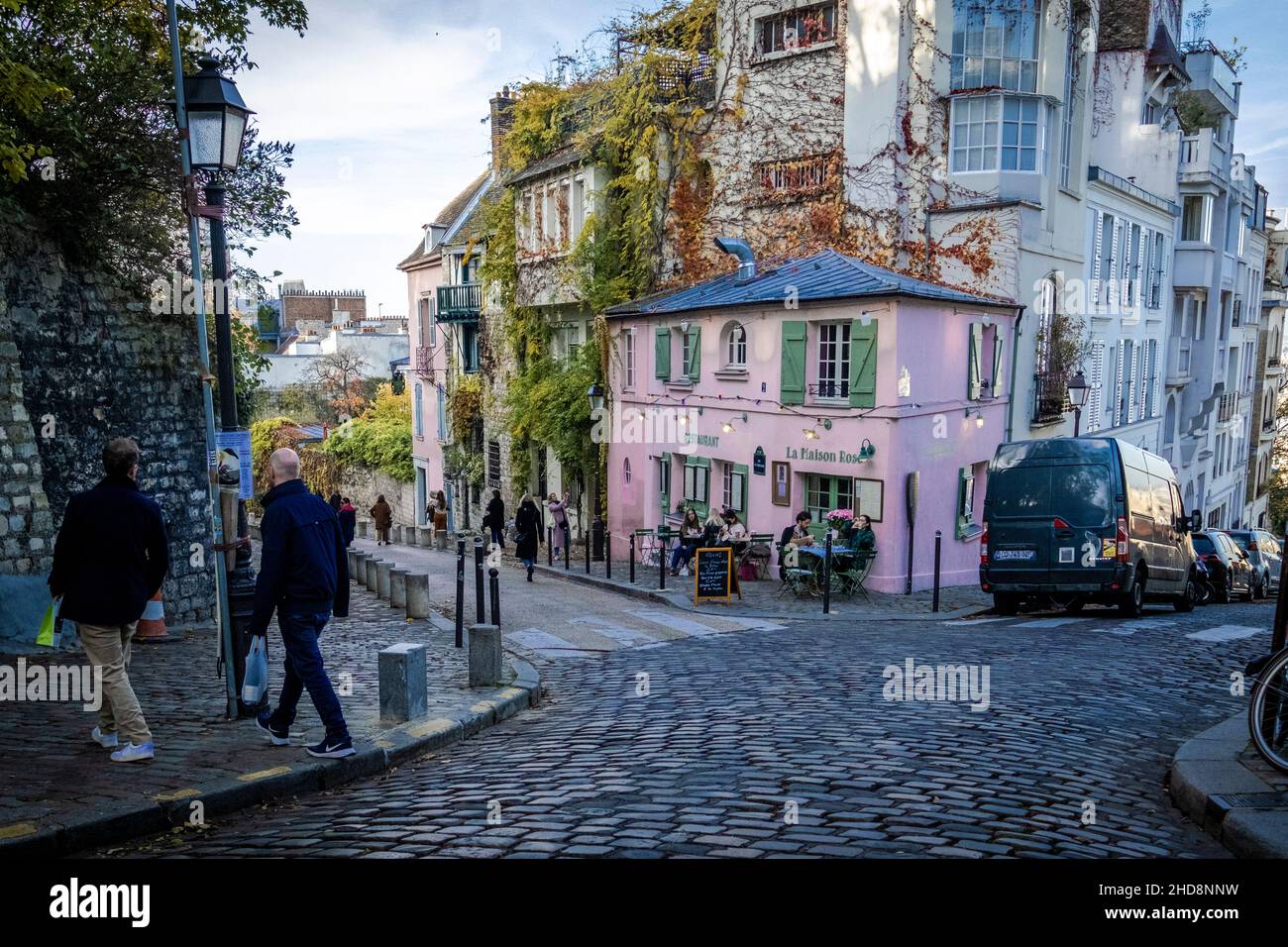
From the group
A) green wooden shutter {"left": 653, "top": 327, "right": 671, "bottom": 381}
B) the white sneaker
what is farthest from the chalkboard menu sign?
the white sneaker

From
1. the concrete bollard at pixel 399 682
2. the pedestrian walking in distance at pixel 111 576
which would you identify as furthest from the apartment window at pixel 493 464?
the pedestrian walking in distance at pixel 111 576

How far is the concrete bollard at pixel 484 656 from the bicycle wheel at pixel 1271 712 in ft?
18.5

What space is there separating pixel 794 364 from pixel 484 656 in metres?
12.8

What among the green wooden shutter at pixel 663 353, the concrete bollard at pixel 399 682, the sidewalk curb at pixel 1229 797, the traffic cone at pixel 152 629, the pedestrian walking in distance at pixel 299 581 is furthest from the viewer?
the green wooden shutter at pixel 663 353

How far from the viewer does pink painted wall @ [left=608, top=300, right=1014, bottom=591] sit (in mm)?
19469

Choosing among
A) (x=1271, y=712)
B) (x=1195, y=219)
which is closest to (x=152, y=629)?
(x=1271, y=712)

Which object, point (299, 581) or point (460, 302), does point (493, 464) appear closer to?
point (460, 302)

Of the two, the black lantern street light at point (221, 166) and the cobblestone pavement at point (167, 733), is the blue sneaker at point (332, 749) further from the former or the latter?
the black lantern street light at point (221, 166)

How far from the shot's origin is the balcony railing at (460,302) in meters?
35.9

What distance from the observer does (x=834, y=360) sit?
20.5 metres

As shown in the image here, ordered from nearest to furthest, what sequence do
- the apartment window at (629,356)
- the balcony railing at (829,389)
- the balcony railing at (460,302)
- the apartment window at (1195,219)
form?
the balcony railing at (829,389), the apartment window at (629,356), the apartment window at (1195,219), the balcony railing at (460,302)

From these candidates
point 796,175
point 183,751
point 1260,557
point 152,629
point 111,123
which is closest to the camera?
point 183,751
